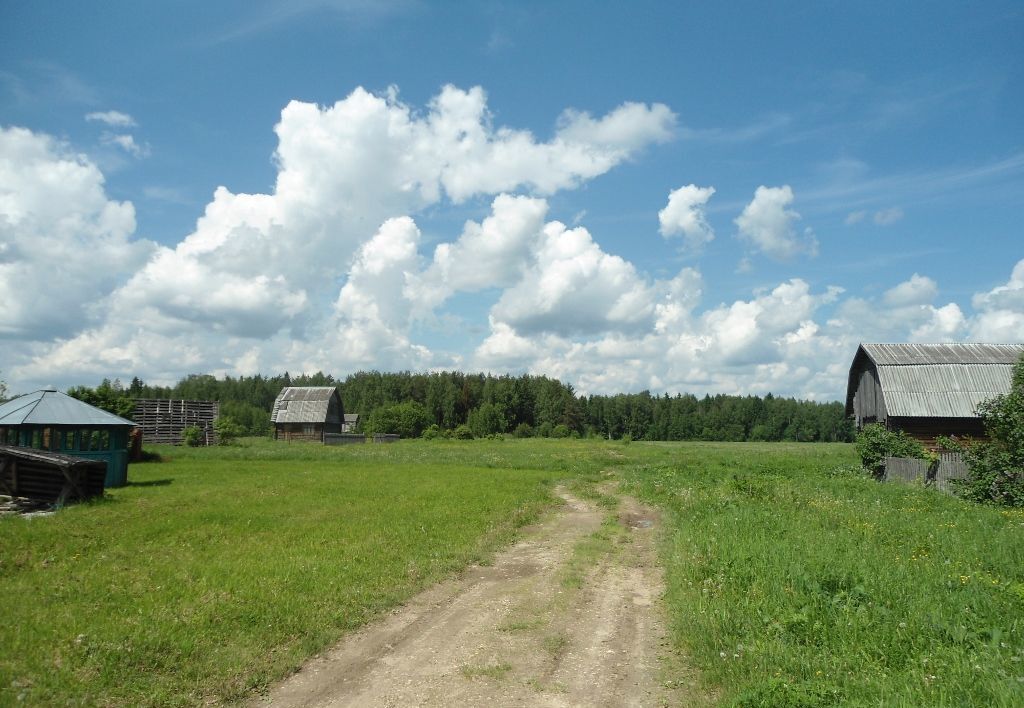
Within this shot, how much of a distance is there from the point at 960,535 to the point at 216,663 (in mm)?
15595

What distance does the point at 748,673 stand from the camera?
7324mm

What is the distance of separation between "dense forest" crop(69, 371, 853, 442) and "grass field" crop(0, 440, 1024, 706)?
82012 mm

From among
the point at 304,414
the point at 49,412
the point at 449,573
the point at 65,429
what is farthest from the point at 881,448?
the point at 304,414

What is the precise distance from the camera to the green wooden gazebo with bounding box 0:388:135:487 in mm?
24891

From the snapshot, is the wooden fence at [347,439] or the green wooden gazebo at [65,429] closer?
the green wooden gazebo at [65,429]

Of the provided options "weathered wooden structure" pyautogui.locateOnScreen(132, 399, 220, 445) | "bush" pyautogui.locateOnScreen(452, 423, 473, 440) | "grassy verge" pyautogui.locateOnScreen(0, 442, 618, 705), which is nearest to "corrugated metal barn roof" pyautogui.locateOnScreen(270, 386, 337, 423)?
"weathered wooden structure" pyautogui.locateOnScreen(132, 399, 220, 445)

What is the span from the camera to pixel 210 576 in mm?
11695

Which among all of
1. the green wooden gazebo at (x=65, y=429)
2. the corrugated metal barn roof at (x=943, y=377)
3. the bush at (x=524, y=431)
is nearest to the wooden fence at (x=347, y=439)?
the bush at (x=524, y=431)

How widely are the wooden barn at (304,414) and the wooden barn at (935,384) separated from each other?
5775cm

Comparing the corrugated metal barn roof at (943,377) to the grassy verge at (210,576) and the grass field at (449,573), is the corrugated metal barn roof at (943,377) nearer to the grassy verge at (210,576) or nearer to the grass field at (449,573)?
the grass field at (449,573)

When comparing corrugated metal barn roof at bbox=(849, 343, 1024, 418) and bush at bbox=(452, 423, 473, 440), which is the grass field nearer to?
corrugated metal barn roof at bbox=(849, 343, 1024, 418)

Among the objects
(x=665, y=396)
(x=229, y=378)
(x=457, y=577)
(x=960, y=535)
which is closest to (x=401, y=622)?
(x=457, y=577)

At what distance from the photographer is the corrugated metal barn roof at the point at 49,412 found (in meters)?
25.0

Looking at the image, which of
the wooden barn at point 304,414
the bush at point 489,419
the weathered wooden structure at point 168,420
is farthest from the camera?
the bush at point 489,419
